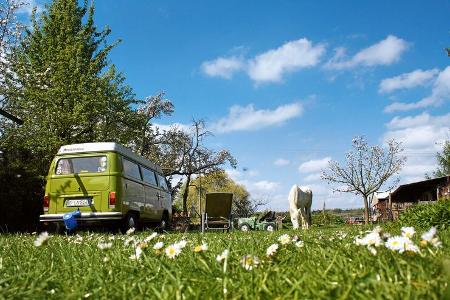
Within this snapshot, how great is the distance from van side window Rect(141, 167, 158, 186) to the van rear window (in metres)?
2.44

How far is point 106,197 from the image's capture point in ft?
39.0

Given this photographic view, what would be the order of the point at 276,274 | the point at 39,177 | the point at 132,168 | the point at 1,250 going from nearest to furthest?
the point at 276,274 < the point at 1,250 < the point at 132,168 < the point at 39,177

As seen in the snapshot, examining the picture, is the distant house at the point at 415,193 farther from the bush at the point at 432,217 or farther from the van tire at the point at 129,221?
the van tire at the point at 129,221

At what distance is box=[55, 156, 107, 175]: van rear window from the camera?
12.2m

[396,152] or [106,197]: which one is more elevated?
[396,152]

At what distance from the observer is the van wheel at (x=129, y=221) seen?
12.3m

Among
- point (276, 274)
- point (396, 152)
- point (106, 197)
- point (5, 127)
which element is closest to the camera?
point (276, 274)

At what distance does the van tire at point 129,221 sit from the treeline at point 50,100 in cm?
672

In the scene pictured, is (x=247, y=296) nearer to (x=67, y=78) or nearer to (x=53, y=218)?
(x=53, y=218)

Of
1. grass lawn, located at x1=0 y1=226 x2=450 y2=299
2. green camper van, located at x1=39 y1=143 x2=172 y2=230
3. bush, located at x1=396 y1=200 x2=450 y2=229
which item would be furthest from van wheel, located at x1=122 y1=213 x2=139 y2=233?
grass lawn, located at x1=0 y1=226 x2=450 y2=299

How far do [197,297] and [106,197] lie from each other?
10603 mm

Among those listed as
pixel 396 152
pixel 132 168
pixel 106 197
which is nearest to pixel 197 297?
pixel 106 197

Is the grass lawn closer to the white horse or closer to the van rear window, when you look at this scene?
the van rear window

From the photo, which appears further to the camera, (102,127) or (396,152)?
(396,152)
